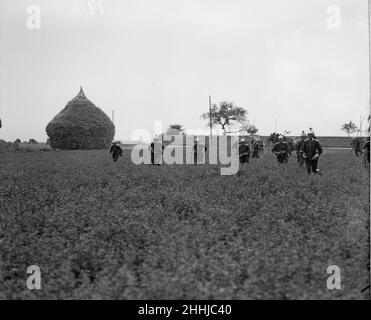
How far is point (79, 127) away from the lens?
5106 centimetres

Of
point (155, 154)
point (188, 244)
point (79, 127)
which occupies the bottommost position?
point (188, 244)

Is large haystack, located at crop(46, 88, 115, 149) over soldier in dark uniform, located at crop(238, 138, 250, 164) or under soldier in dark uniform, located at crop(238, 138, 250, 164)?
over

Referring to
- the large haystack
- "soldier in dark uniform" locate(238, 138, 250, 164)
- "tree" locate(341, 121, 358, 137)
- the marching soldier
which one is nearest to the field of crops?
"soldier in dark uniform" locate(238, 138, 250, 164)

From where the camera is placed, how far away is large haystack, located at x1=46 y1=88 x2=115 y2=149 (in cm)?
5106

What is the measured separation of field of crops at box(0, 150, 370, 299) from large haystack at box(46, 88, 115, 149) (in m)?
41.5

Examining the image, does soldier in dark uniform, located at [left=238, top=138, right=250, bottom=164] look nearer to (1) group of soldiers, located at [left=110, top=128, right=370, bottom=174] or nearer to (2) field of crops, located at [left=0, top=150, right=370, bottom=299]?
(1) group of soldiers, located at [left=110, top=128, right=370, bottom=174]

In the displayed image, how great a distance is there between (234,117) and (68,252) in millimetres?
72773

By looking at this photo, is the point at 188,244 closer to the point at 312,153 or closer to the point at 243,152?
the point at 312,153

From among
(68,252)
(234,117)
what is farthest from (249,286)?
(234,117)

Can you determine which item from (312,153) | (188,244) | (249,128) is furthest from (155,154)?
(249,128)

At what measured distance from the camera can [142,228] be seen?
22.9ft

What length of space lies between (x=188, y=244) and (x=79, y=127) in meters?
46.9
